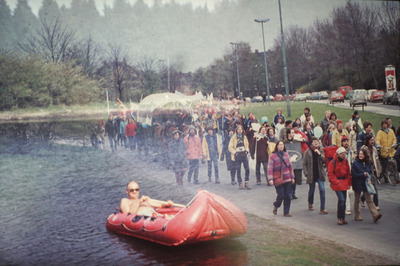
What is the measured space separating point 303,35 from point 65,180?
12.4 m

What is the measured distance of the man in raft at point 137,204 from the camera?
8078 millimetres

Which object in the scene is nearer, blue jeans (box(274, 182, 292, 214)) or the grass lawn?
blue jeans (box(274, 182, 292, 214))

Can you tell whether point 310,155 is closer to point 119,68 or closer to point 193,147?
point 193,147

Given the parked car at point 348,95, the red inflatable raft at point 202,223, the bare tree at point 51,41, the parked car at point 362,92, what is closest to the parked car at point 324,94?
the parked car at point 348,95

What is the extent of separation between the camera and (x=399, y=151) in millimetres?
9320

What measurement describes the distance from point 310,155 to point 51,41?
32656 millimetres

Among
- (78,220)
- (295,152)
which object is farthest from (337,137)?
(78,220)

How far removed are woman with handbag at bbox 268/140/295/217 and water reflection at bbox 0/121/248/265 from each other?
1.29m

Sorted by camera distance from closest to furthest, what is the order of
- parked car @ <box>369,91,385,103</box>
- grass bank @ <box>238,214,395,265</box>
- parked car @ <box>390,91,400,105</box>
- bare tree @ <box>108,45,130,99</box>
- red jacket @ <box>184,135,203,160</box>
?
grass bank @ <box>238,214,395,265</box> < red jacket @ <box>184,135,203,160</box> < parked car @ <box>390,91,400,105</box> < parked car @ <box>369,91,385,103</box> < bare tree @ <box>108,45,130,99</box>

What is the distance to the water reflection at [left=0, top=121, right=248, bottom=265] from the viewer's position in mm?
7043

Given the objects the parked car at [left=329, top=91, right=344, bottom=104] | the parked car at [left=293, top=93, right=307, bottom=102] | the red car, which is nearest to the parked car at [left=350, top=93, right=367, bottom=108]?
the parked car at [left=329, top=91, right=344, bottom=104]

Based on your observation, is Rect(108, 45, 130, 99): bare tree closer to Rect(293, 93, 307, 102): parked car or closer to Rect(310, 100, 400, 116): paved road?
Rect(293, 93, 307, 102): parked car

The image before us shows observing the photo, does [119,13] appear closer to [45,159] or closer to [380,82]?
[45,159]

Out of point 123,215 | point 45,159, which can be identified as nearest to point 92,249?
point 123,215
